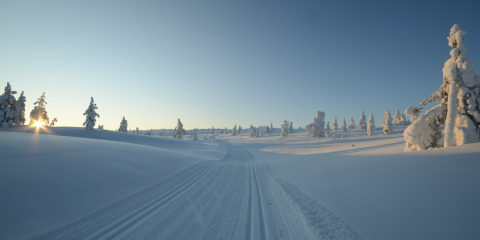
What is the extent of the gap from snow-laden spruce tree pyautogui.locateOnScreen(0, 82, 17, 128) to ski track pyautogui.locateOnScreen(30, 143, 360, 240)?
133 ft

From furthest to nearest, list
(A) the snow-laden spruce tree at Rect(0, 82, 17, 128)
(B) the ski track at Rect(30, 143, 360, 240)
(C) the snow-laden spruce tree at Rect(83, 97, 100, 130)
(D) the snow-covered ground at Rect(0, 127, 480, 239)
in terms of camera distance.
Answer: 1. (C) the snow-laden spruce tree at Rect(83, 97, 100, 130)
2. (A) the snow-laden spruce tree at Rect(0, 82, 17, 128)
3. (B) the ski track at Rect(30, 143, 360, 240)
4. (D) the snow-covered ground at Rect(0, 127, 480, 239)

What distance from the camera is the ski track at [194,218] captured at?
4.09 m

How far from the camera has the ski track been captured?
13.4 ft

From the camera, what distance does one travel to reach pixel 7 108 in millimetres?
27344

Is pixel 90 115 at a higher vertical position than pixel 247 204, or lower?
higher

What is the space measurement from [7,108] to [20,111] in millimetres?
4542

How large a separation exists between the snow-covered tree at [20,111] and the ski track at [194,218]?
137 ft

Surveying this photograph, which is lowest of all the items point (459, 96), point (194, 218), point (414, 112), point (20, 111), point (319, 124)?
point (194, 218)

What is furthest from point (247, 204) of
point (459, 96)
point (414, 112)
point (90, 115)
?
point (90, 115)

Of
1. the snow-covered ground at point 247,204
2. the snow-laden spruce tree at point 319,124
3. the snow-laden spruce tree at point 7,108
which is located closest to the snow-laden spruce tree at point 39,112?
the snow-laden spruce tree at point 7,108

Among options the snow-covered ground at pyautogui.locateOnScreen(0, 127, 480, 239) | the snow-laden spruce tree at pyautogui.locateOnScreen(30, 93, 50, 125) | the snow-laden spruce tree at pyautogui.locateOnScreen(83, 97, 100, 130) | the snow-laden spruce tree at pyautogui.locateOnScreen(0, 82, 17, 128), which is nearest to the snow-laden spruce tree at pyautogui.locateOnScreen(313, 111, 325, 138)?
the snow-covered ground at pyautogui.locateOnScreen(0, 127, 480, 239)

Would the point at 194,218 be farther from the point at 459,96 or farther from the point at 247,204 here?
the point at 459,96

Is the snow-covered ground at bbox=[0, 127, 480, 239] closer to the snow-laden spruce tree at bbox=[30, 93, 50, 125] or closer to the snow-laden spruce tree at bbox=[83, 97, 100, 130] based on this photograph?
the snow-laden spruce tree at bbox=[83, 97, 100, 130]

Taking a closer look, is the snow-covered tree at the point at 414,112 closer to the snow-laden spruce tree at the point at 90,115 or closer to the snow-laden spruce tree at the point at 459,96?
the snow-laden spruce tree at the point at 459,96
